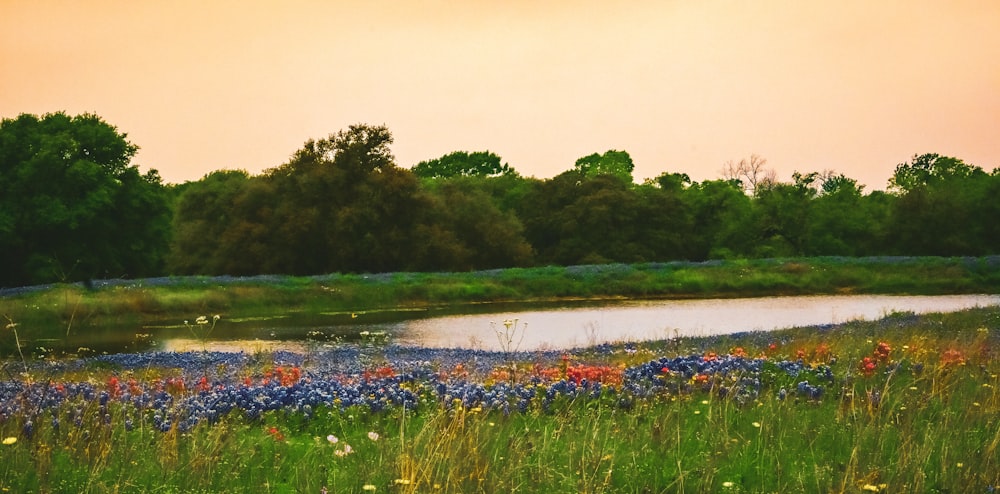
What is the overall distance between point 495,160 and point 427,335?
9019cm

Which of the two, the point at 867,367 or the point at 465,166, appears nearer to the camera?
the point at 867,367

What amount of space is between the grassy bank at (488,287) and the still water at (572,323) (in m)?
4.38

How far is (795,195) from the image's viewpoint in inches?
3241

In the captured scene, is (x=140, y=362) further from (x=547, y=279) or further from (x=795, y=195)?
(x=795, y=195)

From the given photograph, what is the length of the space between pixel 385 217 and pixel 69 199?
787 inches

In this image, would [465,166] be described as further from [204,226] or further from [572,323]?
[572,323]

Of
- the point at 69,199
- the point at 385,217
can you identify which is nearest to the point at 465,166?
the point at 385,217

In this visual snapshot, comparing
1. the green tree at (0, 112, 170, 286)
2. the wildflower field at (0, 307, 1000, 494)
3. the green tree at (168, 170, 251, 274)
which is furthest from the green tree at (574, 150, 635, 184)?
the wildflower field at (0, 307, 1000, 494)

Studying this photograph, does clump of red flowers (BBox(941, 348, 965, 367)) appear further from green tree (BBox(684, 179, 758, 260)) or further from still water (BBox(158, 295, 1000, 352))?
green tree (BBox(684, 179, 758, 260))

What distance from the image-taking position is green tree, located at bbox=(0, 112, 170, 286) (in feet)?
170

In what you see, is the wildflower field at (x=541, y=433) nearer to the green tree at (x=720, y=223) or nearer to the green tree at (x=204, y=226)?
the green tree at (x=204, y=226)

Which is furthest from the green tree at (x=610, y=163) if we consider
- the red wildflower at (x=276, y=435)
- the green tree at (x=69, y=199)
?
the red wildflower at (x=276, y=435)

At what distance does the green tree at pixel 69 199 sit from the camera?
A: 51.7 meters

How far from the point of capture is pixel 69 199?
173 ft
